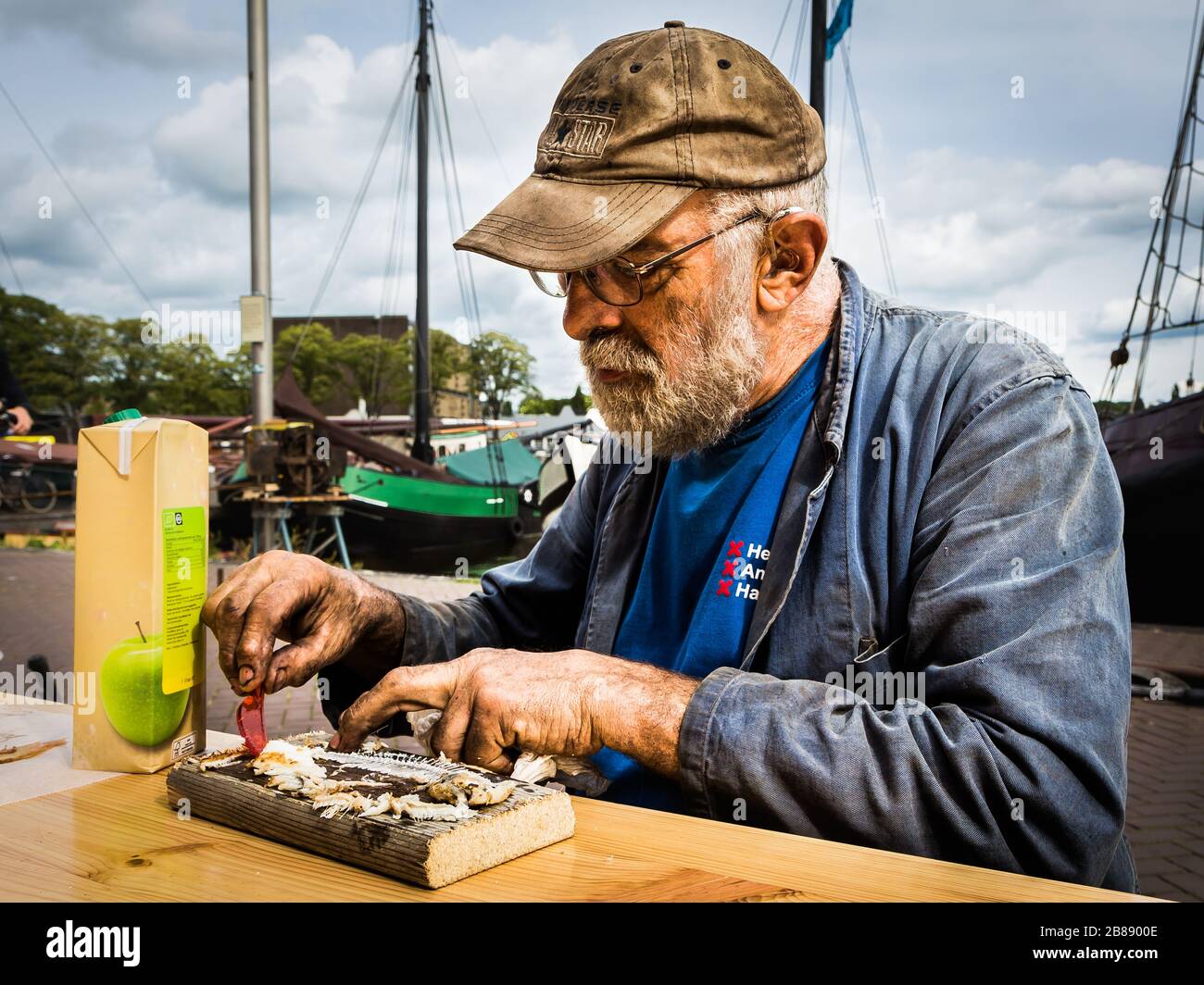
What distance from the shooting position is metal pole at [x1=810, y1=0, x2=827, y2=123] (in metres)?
8.43

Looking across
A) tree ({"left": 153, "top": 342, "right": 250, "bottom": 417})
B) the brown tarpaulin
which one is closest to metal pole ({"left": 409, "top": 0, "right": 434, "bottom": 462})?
the brown tarpaulin

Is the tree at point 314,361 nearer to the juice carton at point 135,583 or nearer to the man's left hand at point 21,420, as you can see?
the man's left hand at point 21,420

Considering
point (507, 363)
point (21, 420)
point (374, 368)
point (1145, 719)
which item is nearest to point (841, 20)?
point (1145, 719)

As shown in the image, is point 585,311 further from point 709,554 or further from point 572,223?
point 709,554

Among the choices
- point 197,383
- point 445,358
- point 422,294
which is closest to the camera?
point 422,294

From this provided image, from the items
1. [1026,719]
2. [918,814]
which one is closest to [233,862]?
[918,814]

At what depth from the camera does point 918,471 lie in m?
1.38

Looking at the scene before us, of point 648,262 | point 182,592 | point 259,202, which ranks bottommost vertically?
point 182,592

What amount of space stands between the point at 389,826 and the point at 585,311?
874mm

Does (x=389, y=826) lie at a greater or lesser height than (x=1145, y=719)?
greater

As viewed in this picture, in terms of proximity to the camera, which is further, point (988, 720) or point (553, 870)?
Result: point (988, 720)

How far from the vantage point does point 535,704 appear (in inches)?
47.4

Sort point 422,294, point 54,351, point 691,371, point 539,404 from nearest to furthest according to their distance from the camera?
point 691,371, point 422,294, point 539,404, point 54,351
